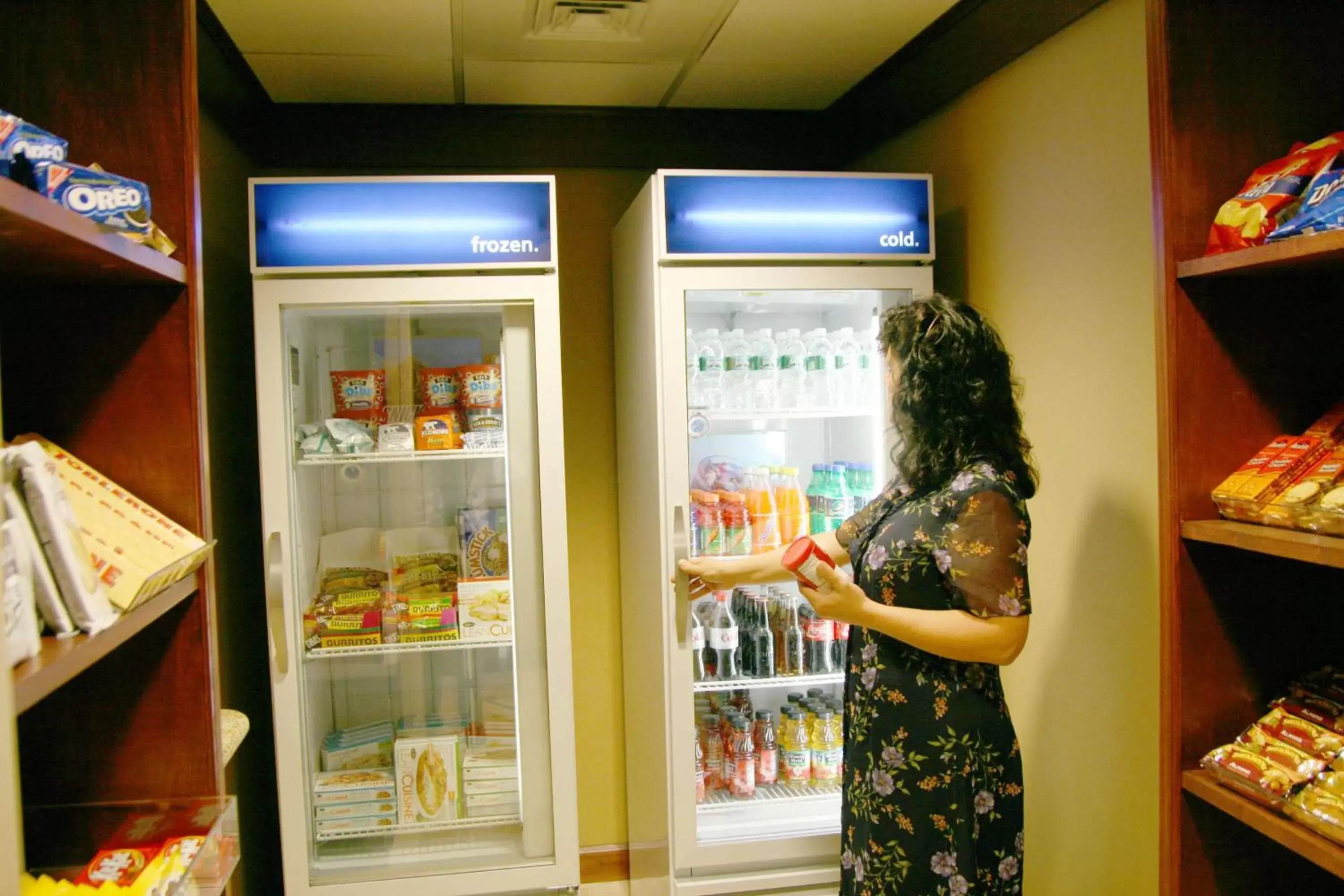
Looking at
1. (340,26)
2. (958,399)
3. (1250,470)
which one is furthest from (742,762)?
(340,26)

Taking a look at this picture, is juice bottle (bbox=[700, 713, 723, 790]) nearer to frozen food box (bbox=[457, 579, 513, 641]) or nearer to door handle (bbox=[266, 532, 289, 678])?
frozen food box (bbox=[457, 579, 513, 641])

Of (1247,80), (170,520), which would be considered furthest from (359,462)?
(1247,80)

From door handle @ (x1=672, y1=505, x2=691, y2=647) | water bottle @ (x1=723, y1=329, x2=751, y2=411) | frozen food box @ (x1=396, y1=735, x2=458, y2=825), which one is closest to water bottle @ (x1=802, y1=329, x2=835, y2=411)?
water bottle @ (x1=723, y1=329, x2=751, y2=411)

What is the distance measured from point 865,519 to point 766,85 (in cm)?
162

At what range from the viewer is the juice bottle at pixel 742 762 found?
2650 mm

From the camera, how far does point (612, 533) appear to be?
128 inches

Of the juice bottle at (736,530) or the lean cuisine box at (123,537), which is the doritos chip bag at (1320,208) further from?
the juice bottle at (736,530)

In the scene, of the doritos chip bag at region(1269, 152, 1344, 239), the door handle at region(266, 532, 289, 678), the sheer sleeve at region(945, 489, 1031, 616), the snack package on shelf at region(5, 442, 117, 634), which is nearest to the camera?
the snack package on shelf at region(5, 442, 117, 634)

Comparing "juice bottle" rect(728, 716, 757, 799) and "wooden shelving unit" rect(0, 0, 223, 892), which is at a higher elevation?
"wooden shelving unit" rect(0, 0, 223, 892)

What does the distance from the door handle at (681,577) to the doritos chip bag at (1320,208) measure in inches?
59.6

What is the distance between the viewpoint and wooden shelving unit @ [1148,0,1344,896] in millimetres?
1284

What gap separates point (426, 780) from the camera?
2621 mm

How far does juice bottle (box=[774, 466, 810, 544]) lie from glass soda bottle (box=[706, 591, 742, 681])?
0.26 meters

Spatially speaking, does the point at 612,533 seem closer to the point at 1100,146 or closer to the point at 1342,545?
the point at 1100,146
